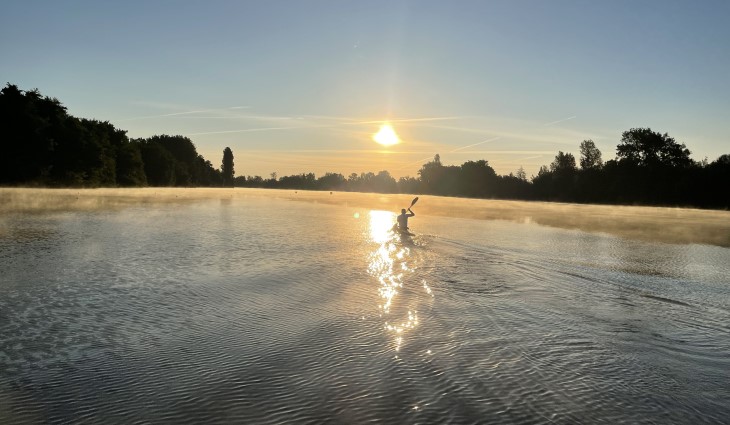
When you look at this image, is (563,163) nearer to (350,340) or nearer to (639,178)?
(639,178)

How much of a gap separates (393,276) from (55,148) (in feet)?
288

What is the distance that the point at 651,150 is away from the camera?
107562 mm

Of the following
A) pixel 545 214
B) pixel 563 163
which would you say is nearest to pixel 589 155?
pixel 563 163

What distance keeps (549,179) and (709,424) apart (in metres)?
144

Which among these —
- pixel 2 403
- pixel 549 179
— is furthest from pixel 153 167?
pixel 2 403

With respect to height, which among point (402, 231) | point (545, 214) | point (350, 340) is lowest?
point (350, 340)

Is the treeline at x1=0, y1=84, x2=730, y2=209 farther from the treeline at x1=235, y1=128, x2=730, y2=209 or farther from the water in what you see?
the water

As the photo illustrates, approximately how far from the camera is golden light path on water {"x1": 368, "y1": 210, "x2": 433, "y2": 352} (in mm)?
8992

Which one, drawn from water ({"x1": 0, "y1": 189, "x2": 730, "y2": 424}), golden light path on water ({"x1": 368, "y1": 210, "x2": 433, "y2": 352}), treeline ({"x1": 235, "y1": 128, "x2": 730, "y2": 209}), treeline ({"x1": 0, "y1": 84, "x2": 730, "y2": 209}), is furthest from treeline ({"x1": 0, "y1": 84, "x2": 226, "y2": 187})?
treeline ({"x1": 235, "y1": 128, "x2": 730, "y2": 209})

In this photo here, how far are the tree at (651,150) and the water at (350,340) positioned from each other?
107347mm

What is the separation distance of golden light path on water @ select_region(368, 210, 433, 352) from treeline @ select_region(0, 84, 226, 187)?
7110 cm

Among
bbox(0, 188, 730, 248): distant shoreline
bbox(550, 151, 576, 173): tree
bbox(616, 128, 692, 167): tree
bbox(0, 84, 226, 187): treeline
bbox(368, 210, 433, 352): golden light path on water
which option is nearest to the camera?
bbox(368, 210, 433, 352): golden light path on water

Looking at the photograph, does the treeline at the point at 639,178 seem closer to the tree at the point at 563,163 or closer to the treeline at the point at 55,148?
the tree at the point at 563,163

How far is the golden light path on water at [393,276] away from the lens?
8992 millimetres
